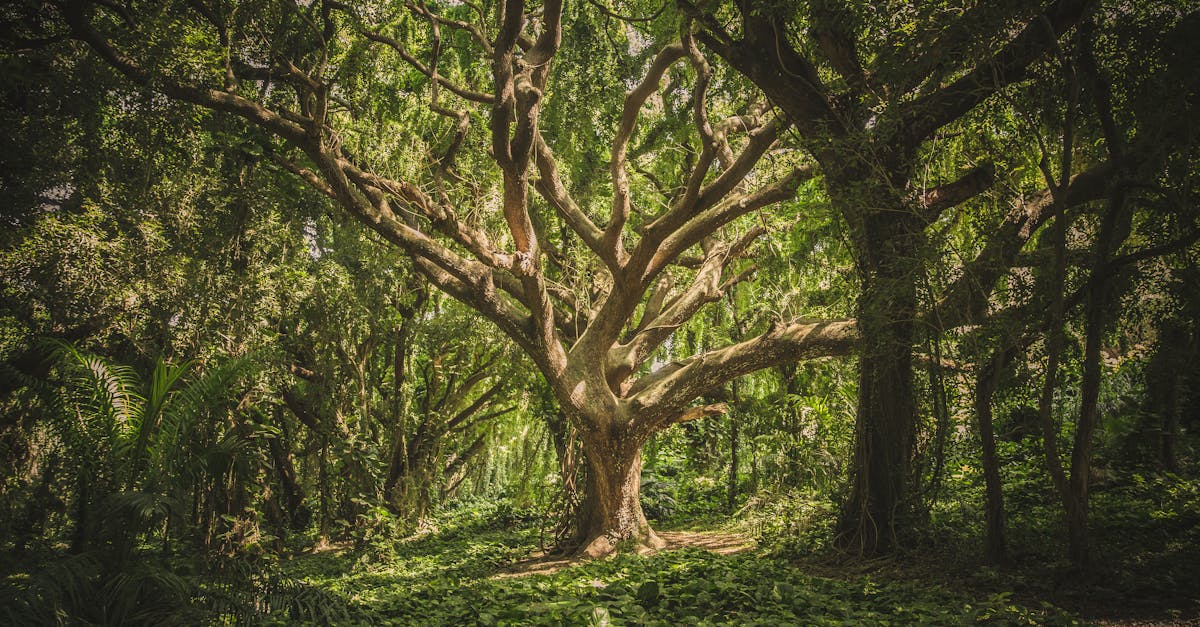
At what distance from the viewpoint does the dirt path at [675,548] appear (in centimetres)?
704

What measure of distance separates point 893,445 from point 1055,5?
3305mm

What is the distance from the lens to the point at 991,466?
420cm

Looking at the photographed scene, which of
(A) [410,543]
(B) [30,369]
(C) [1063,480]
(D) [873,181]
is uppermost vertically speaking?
(D) [873,181]

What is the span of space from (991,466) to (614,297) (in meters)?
4.12

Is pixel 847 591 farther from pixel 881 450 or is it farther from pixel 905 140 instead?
pixel 905 140

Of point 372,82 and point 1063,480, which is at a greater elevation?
point 372,82

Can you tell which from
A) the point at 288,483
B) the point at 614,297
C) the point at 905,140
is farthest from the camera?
the point at 288,483

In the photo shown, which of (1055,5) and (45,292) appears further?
(45,292)

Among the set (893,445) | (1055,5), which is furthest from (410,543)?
(1055,5)

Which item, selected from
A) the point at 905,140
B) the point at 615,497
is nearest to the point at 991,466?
the point at 905,140

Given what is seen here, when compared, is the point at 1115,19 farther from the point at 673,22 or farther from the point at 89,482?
the point at 89,482

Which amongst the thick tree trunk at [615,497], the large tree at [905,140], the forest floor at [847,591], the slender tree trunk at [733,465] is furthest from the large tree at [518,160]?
the slender tree trunk at [733,465]

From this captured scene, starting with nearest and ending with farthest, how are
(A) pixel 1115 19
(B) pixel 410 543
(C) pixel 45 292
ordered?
(A) pixel 1115 19 < (C) pixel 45 292 < (B) pixel 410 543

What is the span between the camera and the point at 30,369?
22.2 feet
